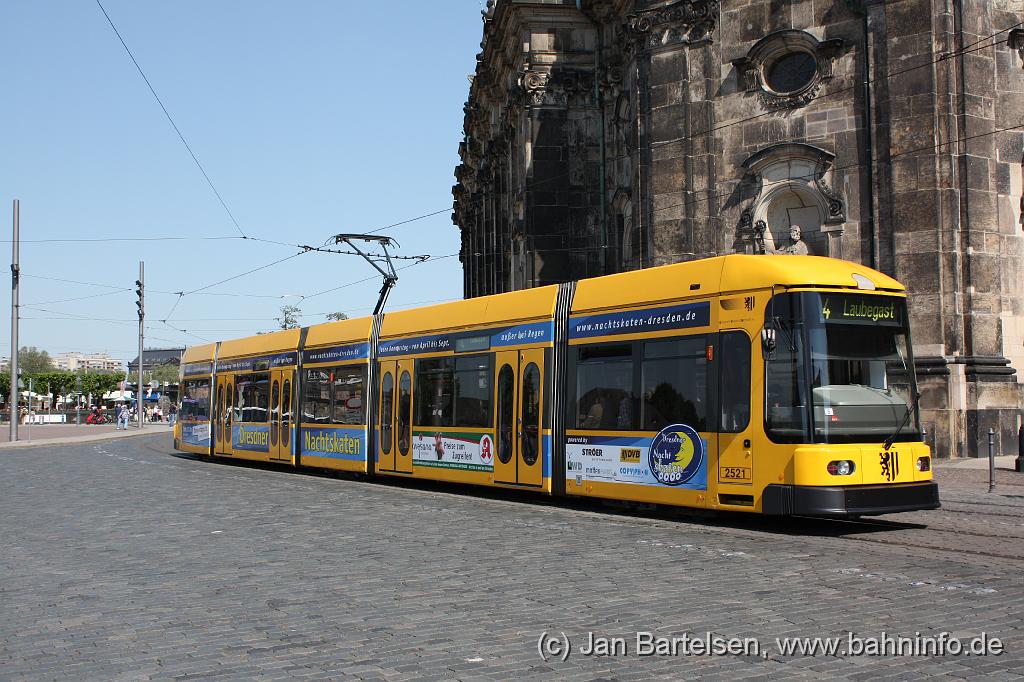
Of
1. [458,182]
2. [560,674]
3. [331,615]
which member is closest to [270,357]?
[331,615]

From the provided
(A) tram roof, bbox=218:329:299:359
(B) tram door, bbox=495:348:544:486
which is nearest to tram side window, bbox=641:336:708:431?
(B) tram door, bbox=495:348:544:486

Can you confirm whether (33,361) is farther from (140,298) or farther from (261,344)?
(261,344)

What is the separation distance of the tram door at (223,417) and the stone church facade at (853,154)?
1123 centimetres

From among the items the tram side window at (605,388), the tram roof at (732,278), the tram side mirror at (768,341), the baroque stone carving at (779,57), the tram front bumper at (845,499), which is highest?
the baroque stone carving at (779,57)

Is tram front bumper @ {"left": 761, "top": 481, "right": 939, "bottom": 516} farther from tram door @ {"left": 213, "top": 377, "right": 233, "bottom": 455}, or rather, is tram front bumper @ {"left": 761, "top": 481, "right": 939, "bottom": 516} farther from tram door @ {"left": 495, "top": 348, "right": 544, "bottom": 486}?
tram door @ {"left": 213, "top": 377, "right": 233, "bottom": 455}

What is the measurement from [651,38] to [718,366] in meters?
17.9

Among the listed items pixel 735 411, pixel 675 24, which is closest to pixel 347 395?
pixel 735 411

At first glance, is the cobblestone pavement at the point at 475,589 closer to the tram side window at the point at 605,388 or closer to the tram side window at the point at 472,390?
the tram side window at the point at 605,388

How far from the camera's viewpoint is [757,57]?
26.8 metres

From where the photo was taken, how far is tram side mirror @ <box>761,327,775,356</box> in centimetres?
1201

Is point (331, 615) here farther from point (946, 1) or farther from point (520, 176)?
point (520, 176)

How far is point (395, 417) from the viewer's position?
19.5m

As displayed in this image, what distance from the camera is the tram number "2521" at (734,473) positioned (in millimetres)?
12266

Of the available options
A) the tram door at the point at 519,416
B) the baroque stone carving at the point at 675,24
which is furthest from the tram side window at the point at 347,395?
the baroque stone carving at the point at 675,24
